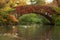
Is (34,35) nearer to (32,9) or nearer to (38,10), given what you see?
(32,9)

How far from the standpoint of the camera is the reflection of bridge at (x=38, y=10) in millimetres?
41812

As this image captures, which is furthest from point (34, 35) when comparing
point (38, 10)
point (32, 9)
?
point (38, 10)

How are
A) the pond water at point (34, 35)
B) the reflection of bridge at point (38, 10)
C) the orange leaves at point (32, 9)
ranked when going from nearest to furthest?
1. the pond water at point (34, 35)
2. the orange leaves at point (32, 9)
3. the reflection of bridge at point (38, 10)

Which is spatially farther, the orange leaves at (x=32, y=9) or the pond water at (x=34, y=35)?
the orange leaves at (x=32, y=9)

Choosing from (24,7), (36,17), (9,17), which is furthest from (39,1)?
(9,17)

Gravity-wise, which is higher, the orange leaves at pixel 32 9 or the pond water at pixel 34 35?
the pond water at pixel 34 35

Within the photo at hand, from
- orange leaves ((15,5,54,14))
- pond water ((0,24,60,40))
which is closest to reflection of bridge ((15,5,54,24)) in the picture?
orange leaves ((15,5,54,14))

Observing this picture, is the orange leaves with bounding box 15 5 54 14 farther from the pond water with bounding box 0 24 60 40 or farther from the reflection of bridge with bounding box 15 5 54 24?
the pond water with bounding box 0 24 60 40

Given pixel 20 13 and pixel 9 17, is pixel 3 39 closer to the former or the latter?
pixel 9 17

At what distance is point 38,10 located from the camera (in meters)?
42.7

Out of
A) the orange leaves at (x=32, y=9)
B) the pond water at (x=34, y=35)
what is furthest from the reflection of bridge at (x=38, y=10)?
the pond water at (x=34, y=35)

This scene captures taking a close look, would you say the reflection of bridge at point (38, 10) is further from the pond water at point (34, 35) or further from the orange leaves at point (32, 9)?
the pond water at point (34, 35)

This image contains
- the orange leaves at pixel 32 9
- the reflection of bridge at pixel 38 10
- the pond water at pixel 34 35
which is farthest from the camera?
the reflection of bridge at pixel 38 10

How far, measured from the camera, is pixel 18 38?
2006 cm
